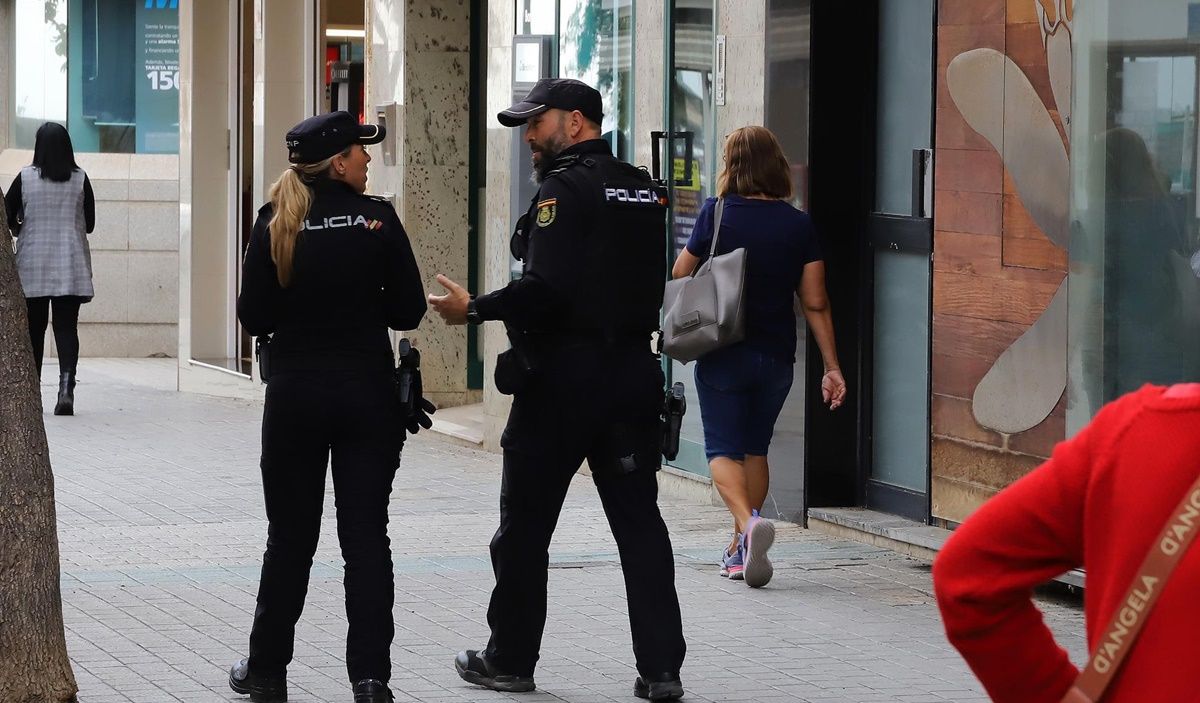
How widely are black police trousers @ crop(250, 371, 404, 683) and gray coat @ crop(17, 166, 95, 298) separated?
27.7ft

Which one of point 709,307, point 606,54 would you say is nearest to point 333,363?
point 709,307

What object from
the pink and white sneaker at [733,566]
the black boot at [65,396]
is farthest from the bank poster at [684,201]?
the black boot at [65,396]

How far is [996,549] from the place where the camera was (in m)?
2.03

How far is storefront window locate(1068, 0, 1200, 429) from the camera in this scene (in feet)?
21.9

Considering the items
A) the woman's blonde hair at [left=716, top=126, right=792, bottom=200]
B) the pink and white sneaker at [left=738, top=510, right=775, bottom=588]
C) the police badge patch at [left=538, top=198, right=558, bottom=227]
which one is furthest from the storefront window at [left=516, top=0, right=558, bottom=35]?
the police badge patch at [left=538, top=198, right=558, bottom=227]

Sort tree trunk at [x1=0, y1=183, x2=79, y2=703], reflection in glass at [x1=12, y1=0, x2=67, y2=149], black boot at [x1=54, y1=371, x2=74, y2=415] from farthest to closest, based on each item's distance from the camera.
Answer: reflection in glass at [x1=12, y1=0, x2=67, y2=149]
black boot at [x1=54, y1=371, x2=74, y2=415]
tree trunk at [x1=0, y1=183, x2=79, y2=703]

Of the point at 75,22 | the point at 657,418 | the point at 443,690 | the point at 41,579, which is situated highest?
the point at 75,22

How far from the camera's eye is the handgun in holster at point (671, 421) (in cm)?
586

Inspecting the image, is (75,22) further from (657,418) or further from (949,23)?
(657,418)

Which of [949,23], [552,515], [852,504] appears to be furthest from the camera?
[852,504]

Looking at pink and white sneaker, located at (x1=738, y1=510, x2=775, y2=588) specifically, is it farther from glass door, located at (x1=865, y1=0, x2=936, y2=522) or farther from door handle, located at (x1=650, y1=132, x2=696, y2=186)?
door handle, located at (x1=650, y1=132, x2=696, y2=186)

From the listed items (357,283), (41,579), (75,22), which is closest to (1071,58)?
(357,283)

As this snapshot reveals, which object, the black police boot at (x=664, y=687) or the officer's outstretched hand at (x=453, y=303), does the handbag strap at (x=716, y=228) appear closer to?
the officer's outstretched hand at (x=453, y=303)

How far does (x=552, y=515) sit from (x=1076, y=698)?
3793 millimetres
